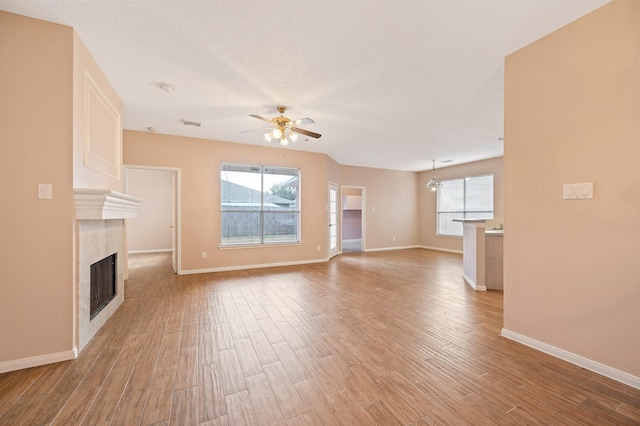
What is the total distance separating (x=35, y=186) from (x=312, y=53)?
258cm

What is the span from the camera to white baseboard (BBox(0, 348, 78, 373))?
1.93 metres

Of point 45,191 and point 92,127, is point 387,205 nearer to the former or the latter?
point 92,127

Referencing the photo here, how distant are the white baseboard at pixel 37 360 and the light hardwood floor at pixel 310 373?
0.19 ft

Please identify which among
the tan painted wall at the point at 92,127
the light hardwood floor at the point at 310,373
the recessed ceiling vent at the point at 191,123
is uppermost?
the recessed ceiling vent at the point at 191,123

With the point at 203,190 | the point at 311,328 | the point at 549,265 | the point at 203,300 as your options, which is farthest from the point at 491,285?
the point at 203,190

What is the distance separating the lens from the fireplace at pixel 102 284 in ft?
8.68

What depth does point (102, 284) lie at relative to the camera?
291 centimetres

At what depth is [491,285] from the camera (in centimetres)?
402

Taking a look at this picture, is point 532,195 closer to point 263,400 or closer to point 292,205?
point 263,400

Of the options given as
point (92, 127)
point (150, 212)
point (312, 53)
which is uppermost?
point (312, 53)

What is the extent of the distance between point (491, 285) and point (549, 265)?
2124 mm

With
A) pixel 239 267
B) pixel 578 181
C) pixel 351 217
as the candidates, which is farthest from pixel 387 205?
pixel 578 181

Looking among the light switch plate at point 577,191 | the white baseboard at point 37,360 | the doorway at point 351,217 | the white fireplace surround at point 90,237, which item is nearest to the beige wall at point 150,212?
the white fireplace surround at point 90,237

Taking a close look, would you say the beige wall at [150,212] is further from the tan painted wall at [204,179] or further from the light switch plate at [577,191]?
the light switch plate at [577,191]
